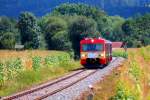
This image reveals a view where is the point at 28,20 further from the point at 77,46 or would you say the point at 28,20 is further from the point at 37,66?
the point at 37,66

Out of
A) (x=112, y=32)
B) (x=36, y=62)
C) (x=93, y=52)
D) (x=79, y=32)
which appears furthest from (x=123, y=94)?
(x=112, y=32)

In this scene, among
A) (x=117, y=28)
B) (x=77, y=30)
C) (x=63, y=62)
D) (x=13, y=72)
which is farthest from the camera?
(x=117, y=28)

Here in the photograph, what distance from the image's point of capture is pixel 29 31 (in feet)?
381

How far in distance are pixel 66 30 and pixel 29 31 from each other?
1117 cm

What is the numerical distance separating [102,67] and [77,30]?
3194cm

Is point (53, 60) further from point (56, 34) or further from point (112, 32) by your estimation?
point (112, 32)

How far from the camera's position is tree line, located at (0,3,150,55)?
277 ft

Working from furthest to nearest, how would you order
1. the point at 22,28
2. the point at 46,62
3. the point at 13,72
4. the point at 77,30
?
1. the point at 22,28
2. the point at 77,30
3. the point at 46,62
4. the point at 13,72

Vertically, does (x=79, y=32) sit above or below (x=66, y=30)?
below

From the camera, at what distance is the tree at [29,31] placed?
109438 mm

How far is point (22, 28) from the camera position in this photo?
11725 cm

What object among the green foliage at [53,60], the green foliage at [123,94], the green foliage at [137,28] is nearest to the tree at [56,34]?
the green foliage at [53,60]

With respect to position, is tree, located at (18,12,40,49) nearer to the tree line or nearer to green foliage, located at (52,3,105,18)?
the tree line

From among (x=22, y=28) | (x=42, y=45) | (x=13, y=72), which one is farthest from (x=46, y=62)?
(x=22, y=28)
